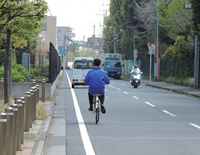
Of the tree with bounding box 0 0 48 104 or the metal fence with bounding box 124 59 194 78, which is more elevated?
the tree with bounding box 0 0 48 104

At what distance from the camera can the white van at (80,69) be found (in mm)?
34781

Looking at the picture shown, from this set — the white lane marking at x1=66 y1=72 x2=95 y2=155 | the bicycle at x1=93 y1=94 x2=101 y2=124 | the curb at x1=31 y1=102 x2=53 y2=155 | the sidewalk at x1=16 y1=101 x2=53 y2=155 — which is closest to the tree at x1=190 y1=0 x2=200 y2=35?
the white lane marking at x1=66 y1=72 x2=95 y2=155

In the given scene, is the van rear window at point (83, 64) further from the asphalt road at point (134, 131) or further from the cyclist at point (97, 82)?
the cyclist at point (97, 82)

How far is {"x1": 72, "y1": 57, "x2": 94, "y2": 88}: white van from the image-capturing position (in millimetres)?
34781

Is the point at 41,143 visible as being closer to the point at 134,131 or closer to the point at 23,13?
the point at 134,131

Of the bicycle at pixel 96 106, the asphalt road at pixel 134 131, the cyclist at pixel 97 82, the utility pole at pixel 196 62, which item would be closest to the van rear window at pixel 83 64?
the utility pole at pixel 196 62

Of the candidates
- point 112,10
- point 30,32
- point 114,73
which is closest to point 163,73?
point 114,73

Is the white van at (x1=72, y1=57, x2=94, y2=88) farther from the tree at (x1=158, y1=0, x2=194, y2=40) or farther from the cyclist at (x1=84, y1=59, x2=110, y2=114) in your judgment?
the cyclist at (x1=84, y1=59, x2=110, y2=114)

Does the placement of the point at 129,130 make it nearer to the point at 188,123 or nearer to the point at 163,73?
the point at 188,123

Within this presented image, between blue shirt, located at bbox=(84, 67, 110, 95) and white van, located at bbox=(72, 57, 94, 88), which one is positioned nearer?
blue shirt, located at bbox=(84, 67, 110, 95)

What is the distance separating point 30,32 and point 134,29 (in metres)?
43.4

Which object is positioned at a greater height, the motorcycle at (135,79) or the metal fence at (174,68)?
the metal fence at (174,68)

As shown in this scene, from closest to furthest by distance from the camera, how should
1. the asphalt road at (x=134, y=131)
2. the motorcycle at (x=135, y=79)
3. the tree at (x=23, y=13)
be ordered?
1. the asphalt road at (x=134, y=131)
2. the tree at (x=23, y=13)
3. the motorcycle at (x=135, y=79)

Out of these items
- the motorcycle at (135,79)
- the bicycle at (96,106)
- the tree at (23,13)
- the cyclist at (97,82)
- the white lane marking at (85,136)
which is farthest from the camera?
the motorcycle at (135,79)
